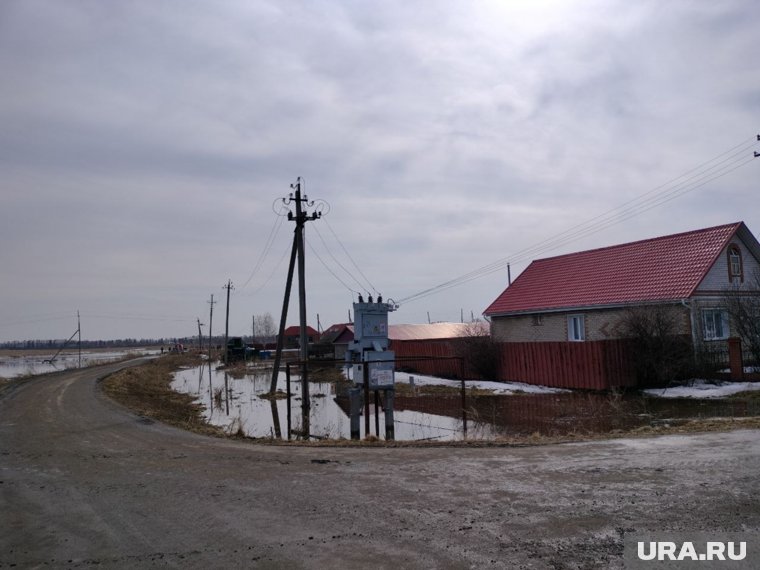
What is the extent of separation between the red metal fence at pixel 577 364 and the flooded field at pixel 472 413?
3.20ft

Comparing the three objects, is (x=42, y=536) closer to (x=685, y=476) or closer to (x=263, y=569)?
(x=263, y=569)

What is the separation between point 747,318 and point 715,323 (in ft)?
8.27

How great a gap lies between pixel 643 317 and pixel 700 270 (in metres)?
3.33

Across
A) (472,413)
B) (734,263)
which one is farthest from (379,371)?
(734,263)

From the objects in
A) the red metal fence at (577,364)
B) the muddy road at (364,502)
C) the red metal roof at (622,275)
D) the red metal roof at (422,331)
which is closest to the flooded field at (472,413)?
the red metal fence at (577,364)

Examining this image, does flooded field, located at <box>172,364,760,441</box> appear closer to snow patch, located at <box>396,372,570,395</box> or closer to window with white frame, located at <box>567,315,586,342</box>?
snow patch, located at <box>396,372,570,395</box>

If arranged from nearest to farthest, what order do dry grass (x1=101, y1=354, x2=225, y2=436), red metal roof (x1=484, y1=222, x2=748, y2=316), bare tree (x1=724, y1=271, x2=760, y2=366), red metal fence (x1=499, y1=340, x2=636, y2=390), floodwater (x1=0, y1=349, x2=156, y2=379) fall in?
dry grass (x1=101, y1=354, x2=225, y2=436)
bare tree (x1=724, y1=271, x2=760, y2=366)
red metal fence (x1=499, y1=340, x2=636, y2=390)
red metal roof (x1=484, y1=222, x2=748, y2=316)
floodwater (x1=0, y1=349, x2=156, y2=379)

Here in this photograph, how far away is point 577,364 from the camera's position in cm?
2086

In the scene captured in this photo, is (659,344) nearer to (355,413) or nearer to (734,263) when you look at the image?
(734,263)

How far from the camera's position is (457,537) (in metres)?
4.80

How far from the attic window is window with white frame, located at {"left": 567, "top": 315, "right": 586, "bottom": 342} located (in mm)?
5947

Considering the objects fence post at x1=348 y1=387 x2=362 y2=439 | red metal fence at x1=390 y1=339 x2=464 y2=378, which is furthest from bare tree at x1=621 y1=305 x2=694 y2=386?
fence post at x1=348 y1=387 x2=362 y2=439

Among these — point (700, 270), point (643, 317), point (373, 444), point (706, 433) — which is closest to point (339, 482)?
point (373, 444)

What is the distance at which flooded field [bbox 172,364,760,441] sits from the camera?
43.1 feet
